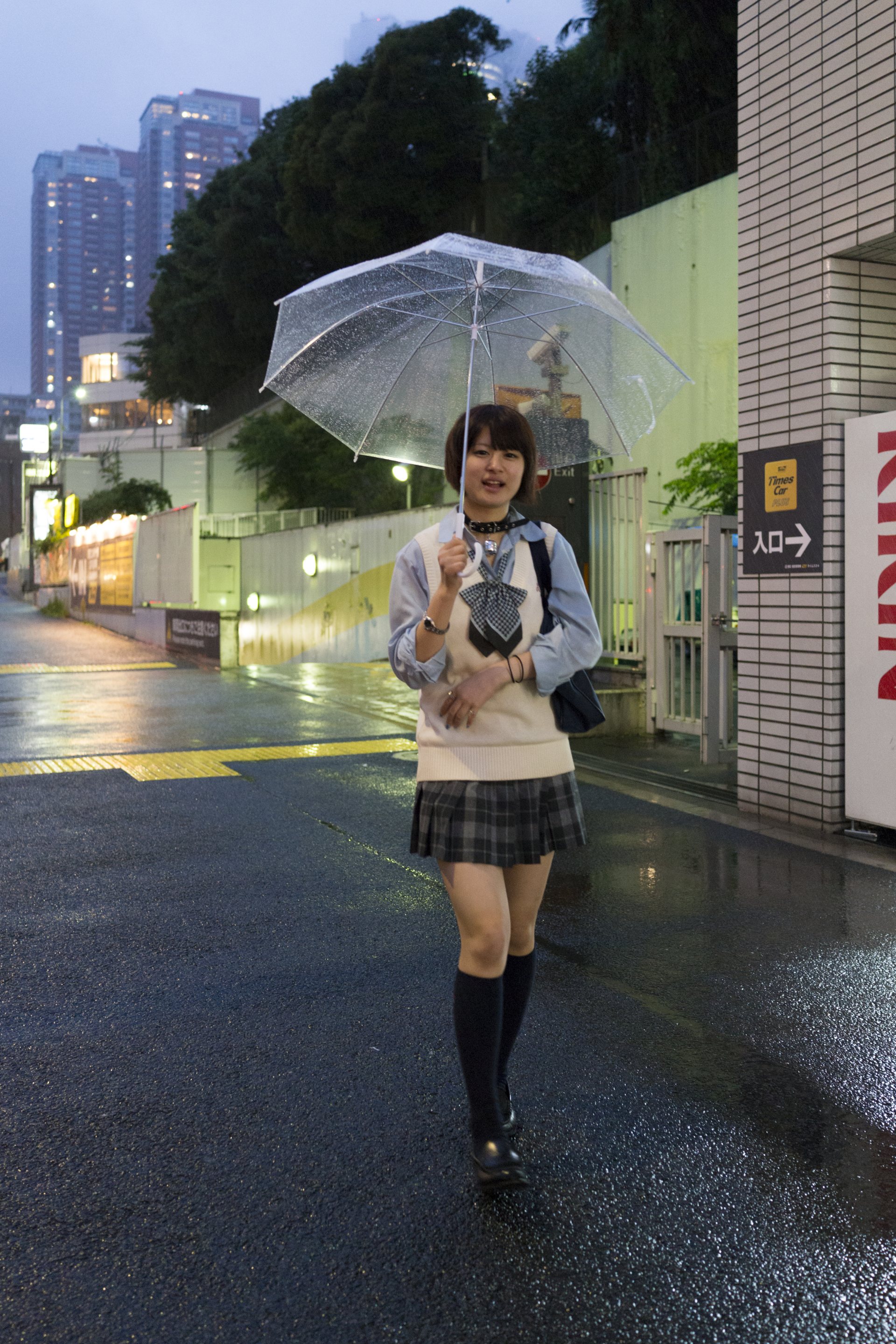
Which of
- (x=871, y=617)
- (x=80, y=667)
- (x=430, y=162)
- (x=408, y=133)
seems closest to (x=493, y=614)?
(x=871, y=617)

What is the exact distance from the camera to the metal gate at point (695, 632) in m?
9.20

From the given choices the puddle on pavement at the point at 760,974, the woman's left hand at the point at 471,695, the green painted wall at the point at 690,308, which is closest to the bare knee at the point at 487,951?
the woman's left hand at the point at 471,695

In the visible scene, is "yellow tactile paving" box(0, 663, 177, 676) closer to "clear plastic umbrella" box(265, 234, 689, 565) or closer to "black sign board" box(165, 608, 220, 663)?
"black sign board" box(165, 608, 220, 663)

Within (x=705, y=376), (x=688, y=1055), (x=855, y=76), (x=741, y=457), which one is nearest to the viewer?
(x=688, y=1055)

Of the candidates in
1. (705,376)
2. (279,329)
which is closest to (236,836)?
(279,329)

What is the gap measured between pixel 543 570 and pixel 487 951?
0.95 meters

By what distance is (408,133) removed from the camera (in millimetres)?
39281

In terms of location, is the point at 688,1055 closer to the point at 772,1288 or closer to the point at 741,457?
the point at 772,1288

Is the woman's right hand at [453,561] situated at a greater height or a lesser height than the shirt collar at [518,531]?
lesser

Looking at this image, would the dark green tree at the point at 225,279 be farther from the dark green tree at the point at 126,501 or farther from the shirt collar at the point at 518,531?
the shirt collar at the point at 518,531

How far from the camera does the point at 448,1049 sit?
373 cm

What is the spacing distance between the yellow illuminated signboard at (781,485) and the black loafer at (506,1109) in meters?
4.64

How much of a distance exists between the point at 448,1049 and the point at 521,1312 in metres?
1.34

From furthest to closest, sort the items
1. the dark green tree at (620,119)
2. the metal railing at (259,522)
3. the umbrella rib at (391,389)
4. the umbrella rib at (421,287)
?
1. the metal railing at (259,522)
2. the dark green tree at (620,119)
3. the umbrella rib at (391,389)
4. the umbrella rib at (421,287)
